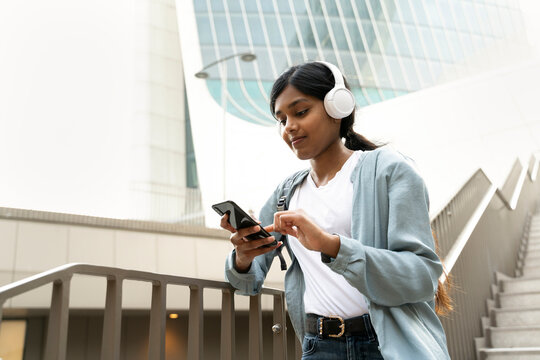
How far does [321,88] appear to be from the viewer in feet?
6.35

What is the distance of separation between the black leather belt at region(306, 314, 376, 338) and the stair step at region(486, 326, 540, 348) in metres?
3.77

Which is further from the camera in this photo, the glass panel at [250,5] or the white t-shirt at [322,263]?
the glass panel at [250,5]

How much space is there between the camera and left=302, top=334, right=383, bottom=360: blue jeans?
1.66 meters

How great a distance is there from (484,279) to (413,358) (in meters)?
4.42

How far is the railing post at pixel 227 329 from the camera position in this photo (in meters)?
2.20

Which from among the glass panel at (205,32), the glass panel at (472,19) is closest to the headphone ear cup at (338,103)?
the glass panel at (205,32)

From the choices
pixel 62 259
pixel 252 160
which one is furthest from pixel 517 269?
pixel 252 160

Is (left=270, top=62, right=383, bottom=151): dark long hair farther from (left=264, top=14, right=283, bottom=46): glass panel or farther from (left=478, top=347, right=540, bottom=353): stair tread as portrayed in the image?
(left=264, top=14, right=283, bottom=46): glass panel

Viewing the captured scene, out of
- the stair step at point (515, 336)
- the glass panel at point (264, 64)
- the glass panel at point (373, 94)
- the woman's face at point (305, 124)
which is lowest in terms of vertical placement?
the stair step at point (515, 336)

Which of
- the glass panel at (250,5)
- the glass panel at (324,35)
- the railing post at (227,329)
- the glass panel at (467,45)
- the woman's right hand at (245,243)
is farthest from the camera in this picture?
the glass panel at (250,5)

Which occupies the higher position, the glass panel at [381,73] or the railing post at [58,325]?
the glass panel at [381,73]

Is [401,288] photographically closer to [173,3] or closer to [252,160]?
[252,160]

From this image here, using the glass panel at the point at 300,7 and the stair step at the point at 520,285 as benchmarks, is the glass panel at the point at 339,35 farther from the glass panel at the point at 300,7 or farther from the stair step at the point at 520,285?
the stair step at the point at 520,285

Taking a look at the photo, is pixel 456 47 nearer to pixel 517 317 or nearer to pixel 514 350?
pixel 517 317
